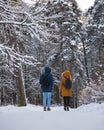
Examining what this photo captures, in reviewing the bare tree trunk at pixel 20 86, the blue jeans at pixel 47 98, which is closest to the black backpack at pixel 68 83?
the blue jeans at pixel 47 98

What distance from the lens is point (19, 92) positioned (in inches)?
728

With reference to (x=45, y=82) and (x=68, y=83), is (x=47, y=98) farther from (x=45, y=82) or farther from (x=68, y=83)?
(x=68, y=83)

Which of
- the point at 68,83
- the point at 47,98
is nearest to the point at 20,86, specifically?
the point at 47,98

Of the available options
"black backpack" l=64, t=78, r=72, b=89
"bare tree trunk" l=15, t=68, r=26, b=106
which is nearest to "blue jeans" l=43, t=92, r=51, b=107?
"black backpack" l=64, t=78, r=72, b=89

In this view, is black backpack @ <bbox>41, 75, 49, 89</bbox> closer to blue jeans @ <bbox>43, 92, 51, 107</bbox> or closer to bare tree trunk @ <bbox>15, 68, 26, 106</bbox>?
blue jeans @ <bbox>43, 92, 51, 107</bbox>

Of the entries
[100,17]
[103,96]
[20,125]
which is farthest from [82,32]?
[20,125]

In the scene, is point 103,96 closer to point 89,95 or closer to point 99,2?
point 89,95

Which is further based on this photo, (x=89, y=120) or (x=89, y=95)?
(x=89, y=95)

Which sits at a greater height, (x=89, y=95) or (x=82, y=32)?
(x=82, y=32)

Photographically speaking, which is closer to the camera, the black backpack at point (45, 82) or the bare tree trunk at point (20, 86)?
the black backpack at point (45, 82)

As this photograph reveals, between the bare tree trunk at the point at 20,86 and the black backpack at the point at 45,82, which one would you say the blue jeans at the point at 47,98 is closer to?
the black backpack at the point at 45,82

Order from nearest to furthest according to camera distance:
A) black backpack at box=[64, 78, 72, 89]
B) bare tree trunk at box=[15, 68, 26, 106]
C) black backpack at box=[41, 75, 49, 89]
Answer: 1. black backpack at box=[41, 75, 49, 89]
2. black backpack at box=[64, 78, 72, 89]
3. bare tree trunk at box=[15, 68, 26, 106]

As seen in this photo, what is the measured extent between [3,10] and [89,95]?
14.1 metres

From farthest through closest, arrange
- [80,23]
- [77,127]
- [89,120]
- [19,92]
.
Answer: [80,23]
[19,92]
[89,120]
[77,127]
